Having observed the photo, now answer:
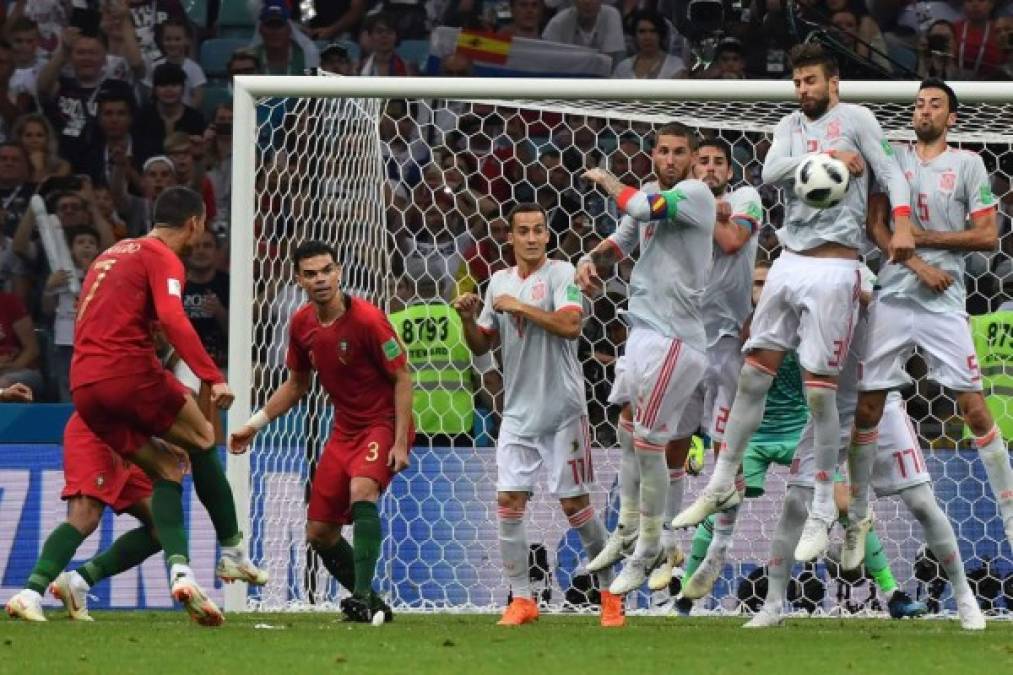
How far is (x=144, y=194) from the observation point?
663 inches

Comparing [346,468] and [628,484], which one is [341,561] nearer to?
[346,468]

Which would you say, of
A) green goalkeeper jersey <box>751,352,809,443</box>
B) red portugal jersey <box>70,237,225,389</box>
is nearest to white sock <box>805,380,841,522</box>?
green goalkeeper jersey <box>751,352,809,443</box>

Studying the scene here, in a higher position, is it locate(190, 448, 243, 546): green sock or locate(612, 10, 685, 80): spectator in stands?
locate(612, 10, 685, 80): spectator in stands

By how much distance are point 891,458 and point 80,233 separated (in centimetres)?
795

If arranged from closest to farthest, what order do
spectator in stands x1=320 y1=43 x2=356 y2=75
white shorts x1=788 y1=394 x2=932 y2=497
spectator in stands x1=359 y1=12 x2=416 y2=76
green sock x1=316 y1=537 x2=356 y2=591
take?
white shorts x1=788 y1=394 x2=932 y2=497
green sock x1=316 y1=537 x2=356 y2=591
spectator in stands x1=320 y1=43 x2=356 y2=75
spectator in stands x1=359 y1=12 x2=416 y2=76

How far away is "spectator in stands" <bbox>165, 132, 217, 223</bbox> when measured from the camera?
16.8 metres

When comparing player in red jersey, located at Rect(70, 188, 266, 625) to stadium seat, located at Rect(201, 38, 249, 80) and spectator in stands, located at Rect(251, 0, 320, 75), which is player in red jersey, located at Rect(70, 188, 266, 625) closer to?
spectator in stands, located at Rect(251, 0, 320, 75)

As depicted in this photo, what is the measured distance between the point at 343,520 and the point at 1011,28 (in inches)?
326

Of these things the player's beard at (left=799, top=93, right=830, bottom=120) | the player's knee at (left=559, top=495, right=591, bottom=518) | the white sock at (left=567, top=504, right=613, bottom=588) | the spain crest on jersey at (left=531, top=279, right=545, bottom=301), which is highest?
the player's beard at (left=799, top=93, right=830, bottom=120)

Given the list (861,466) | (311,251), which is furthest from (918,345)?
(311,251)

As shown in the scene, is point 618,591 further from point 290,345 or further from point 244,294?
point 244,294

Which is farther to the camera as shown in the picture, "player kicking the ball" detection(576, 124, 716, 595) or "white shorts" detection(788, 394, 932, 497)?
"white shorts" detection(788, 394, 932, 497)

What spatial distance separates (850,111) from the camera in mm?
9688

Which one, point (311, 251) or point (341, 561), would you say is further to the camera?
point (341, 561)
